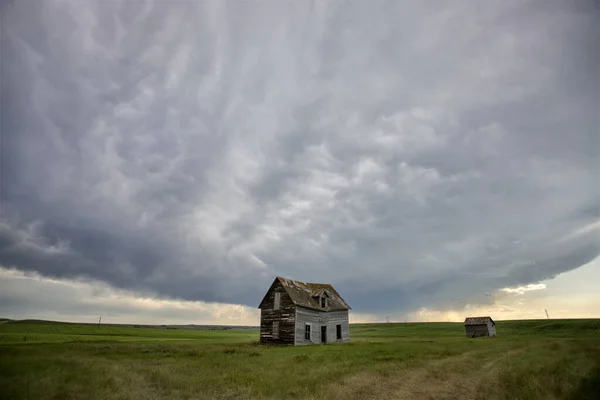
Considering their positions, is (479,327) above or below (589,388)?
below

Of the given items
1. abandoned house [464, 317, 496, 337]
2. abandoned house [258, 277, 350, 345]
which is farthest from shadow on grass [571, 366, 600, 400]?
abandoned house [464, 317, 496, 337]

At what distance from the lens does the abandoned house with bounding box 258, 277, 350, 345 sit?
37875 mm

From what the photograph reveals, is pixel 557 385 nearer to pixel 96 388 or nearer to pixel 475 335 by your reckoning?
pixel 96 388

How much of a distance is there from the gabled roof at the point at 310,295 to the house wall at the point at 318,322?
0.65 metres

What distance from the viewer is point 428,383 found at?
1380cm

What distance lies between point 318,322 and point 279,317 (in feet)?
20.6

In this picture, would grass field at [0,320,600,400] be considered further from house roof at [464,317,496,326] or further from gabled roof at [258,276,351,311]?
house roof at [464,317,496,326]

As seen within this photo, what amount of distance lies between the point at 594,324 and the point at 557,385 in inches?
2916

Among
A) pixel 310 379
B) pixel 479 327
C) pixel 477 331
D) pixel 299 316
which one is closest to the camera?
pixel 310 379

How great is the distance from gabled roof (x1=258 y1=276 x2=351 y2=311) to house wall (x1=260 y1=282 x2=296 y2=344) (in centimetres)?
69

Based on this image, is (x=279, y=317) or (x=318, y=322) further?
(x=318, y=322)

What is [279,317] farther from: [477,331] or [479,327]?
[479,327]


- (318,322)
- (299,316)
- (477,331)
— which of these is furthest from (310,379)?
(477,331)

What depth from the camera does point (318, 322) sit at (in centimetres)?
4203
